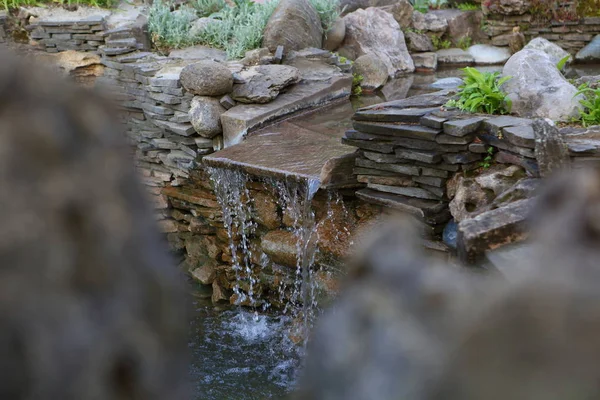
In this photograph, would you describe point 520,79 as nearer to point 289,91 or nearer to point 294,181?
point 294,181

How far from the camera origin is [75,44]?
780cm

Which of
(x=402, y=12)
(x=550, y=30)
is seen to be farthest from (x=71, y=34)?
(x=550, y=30)

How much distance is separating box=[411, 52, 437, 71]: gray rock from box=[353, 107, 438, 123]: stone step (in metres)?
5.65

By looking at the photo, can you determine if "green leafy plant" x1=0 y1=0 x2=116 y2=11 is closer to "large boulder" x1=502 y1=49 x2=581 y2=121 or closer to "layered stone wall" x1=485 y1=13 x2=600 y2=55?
"large boulder" x1=502 y1=49 x2=581 y2=121

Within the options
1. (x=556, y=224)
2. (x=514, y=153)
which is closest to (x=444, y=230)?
(x=514, y=153)

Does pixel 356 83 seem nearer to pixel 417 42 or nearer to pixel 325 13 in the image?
pixel 325 13

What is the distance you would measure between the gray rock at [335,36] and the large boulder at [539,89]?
451cm

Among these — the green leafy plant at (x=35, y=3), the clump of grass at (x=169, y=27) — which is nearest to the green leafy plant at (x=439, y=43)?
the clump of grass at (x=169, y=27)

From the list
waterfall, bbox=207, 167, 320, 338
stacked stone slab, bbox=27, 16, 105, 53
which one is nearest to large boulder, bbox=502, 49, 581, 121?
waterfall, bbox=207, 167, 320, 338

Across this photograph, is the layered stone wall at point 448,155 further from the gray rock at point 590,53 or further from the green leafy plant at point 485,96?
the gray rock at point 590,53

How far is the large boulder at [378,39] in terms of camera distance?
9375 mm

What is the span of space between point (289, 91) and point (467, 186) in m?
2.99

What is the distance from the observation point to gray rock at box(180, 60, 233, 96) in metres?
6.15

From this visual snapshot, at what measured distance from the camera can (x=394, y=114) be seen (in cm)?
452
